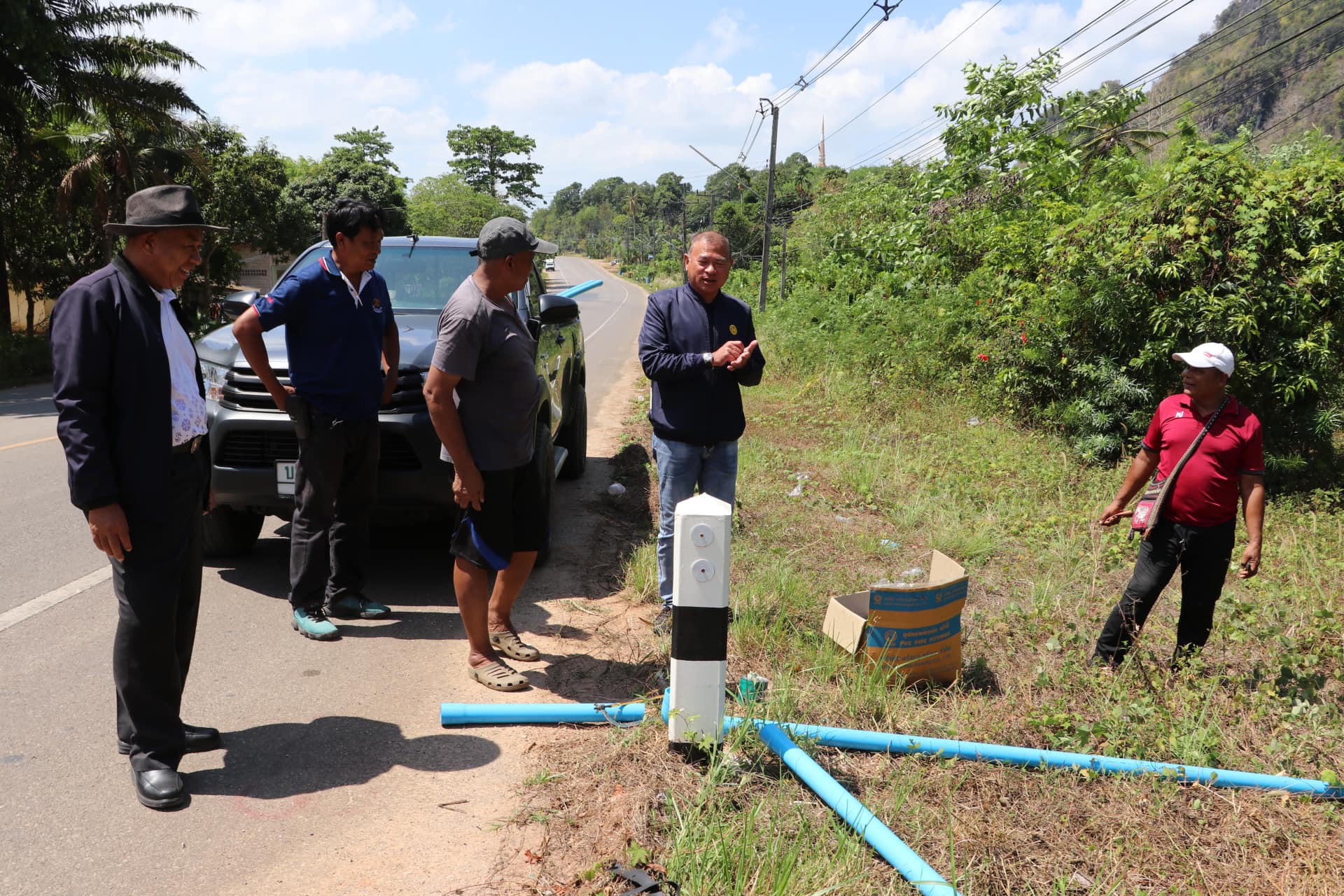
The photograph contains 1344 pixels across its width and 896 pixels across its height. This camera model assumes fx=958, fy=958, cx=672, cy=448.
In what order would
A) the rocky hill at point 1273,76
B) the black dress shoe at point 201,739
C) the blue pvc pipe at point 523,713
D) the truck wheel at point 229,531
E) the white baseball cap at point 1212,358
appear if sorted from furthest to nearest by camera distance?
the rocky hill at point 1273,76
the truck wheel at point 229,531
the white baseball cap at point 1212,358
the blue pvc pipe at point 523,713
the black dress shoe at point 201,739

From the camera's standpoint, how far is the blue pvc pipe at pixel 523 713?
12.7 ft

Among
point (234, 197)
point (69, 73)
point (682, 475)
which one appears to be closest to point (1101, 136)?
point (682, 475)

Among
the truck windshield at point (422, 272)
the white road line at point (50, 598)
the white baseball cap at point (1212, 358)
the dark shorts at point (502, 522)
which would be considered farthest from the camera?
the truck windshield at point (422, 272)

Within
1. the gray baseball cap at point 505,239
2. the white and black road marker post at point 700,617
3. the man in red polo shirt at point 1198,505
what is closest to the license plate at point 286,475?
the gray baseball cap at point 505,239

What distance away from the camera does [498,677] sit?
427 centimetres

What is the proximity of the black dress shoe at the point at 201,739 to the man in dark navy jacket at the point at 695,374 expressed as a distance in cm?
213

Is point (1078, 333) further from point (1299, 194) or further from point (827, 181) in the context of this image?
point (827, 181)

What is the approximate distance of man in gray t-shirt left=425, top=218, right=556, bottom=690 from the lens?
13.0 ft

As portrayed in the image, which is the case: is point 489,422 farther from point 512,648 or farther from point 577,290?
point 577,290

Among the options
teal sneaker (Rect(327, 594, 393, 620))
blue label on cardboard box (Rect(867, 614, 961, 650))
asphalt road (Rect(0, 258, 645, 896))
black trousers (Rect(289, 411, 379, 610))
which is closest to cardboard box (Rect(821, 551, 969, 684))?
blue label on cardboard box (Rect(867, 614, 961, 650))

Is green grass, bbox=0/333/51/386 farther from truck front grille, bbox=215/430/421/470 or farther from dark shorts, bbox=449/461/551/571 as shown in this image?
dark shorts, bbox=449/461/551/571

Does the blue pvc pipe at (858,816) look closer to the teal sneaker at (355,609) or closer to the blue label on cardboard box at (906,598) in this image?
the blue label on cardboard box at (906,598)

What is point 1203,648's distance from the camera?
4.84 metres

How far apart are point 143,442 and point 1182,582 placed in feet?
14.5
